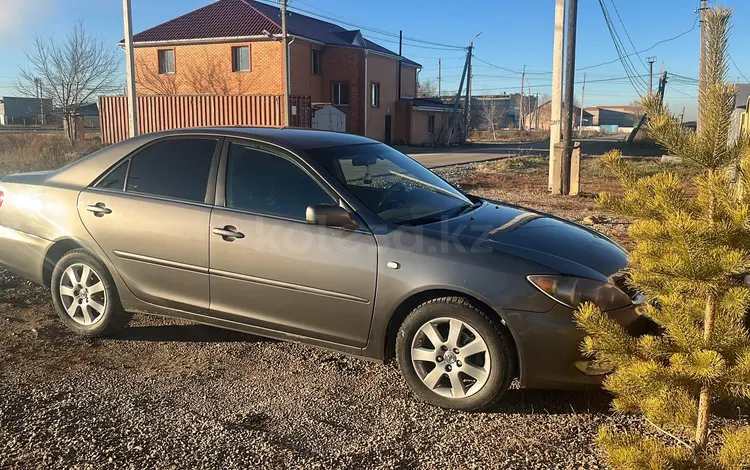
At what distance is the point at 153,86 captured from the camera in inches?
1500

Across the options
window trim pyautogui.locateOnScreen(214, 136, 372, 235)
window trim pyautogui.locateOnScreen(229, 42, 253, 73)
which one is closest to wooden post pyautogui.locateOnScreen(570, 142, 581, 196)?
window trim pyautogui.locateOnScreen(214, 136, 372, 235)

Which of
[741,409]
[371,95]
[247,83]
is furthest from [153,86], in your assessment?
[741,409]

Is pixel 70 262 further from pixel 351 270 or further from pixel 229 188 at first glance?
pixel 351 270

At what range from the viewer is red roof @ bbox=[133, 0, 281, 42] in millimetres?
35081

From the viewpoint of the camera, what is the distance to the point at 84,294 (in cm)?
467

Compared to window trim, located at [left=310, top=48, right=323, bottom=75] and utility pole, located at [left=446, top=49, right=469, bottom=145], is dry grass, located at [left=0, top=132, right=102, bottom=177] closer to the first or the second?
window trim, located at [left=310, top=48, right=323, bottom=75]

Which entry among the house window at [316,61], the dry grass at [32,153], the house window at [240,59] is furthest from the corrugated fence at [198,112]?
the house window at [316,61]

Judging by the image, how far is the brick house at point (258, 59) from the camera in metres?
35.0

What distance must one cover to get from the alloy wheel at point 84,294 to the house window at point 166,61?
3587 cm

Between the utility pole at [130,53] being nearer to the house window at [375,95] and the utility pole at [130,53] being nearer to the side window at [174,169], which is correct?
the side window at [174,169]

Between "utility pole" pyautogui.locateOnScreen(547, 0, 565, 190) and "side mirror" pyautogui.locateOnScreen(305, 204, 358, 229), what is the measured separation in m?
10.9

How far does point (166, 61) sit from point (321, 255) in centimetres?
3759

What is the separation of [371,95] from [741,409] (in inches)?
1535

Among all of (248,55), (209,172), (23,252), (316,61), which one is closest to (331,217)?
(209,172)
